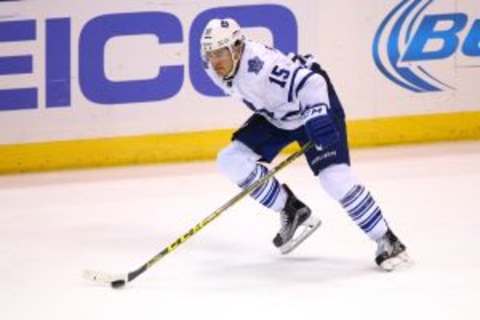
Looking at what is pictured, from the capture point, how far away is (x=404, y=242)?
4070mm

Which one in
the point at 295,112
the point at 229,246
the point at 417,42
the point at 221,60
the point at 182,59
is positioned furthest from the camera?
the point at 417,42

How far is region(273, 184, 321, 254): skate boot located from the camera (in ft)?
13.0

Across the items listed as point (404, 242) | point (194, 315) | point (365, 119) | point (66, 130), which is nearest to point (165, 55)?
point (66, 130)

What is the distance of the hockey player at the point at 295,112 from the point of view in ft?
11.7

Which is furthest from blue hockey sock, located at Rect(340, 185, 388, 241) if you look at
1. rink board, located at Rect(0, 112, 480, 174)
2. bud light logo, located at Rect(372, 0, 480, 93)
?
bud light logo, located at Rect(372, 0, 480, 93)

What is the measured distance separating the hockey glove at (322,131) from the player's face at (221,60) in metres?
0.37

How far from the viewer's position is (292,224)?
13.0 ft

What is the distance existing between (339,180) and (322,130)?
0.23m

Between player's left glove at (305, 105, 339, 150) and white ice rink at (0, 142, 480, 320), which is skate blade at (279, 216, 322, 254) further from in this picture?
player's left glove at (305, 105, 339, 150)

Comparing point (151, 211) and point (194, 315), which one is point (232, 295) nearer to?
point (194, 315)

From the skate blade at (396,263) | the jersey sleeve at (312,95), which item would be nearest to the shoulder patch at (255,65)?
the jersey sleeve at (312,95)

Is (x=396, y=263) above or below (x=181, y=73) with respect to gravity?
below

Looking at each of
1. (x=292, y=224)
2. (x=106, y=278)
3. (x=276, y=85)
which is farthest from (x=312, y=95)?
(x=106, y=278)

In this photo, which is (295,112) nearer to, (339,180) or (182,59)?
(339,180)
